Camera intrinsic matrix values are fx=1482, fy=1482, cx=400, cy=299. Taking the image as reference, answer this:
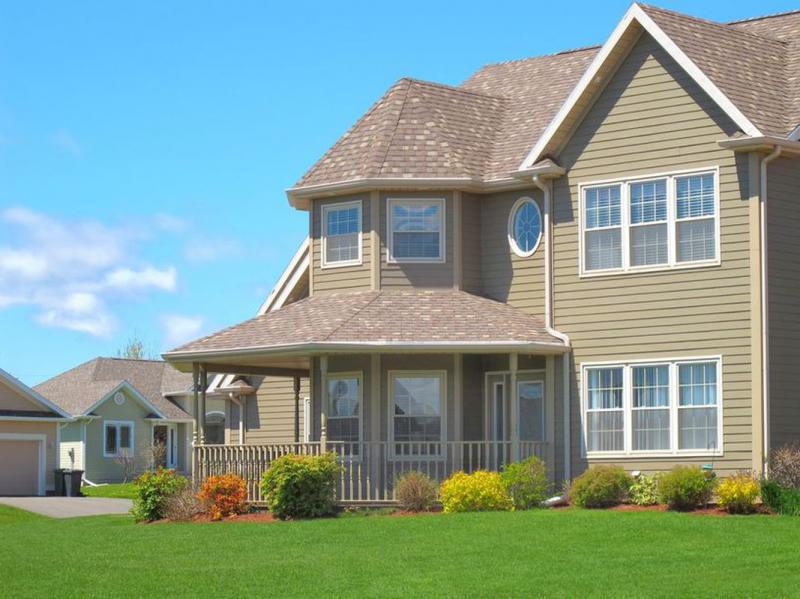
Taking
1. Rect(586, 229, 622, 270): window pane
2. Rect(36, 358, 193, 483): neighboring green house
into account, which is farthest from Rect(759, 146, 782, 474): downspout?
Rect(36, 358, 193, 483): neighboring green house

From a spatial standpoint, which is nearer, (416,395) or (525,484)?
(525,484)

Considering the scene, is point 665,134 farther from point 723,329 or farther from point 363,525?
point 363,525

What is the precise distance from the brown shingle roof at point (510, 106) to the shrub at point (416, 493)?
6443mm

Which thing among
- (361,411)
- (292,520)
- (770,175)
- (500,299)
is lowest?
(292,520)

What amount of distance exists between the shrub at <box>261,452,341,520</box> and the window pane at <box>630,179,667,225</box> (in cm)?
747

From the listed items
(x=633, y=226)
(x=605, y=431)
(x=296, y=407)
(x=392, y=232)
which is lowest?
(x=605, y=431)

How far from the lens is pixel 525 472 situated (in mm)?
26844

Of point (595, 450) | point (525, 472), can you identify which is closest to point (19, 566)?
point (525, 472)

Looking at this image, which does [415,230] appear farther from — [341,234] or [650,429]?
[650,429]

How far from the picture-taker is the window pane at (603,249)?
28188 mm

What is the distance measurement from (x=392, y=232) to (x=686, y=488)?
864 centimetres

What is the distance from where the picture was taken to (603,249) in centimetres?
2841

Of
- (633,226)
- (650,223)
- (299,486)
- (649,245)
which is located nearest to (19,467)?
(299,486)

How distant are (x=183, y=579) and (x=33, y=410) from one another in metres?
32.7
